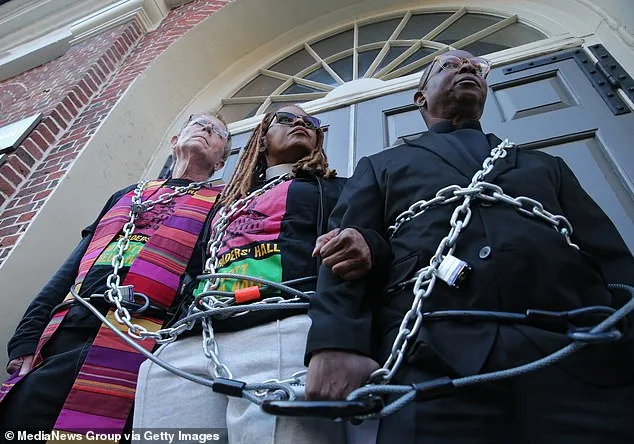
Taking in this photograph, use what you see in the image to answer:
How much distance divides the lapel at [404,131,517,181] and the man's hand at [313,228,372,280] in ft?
1.36

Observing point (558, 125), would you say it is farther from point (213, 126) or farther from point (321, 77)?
point (321, 77)

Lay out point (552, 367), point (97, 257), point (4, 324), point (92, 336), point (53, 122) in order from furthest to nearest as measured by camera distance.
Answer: point (53, 122)
point (4, 324)
point (97, 257)
point (92, 336)
point (552, 367)

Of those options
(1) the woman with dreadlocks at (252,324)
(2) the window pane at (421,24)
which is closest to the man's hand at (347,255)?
(1) the woman with dreadlocks at (252,324)

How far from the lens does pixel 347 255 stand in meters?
1.20

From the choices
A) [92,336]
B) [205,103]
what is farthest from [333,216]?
[205,103]

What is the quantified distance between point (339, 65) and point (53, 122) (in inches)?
101

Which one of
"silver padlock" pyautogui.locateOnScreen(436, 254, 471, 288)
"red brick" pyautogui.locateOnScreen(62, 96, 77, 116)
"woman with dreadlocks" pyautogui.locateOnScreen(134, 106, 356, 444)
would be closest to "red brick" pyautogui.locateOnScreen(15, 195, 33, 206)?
"red brick" pyautogui.locateOnScreen(62, 96, 77, 116)

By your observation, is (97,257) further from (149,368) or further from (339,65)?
(339,65)

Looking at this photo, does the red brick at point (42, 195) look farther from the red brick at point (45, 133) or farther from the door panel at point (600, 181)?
the door panel at point (600, 181)

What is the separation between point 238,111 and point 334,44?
1.26 metres

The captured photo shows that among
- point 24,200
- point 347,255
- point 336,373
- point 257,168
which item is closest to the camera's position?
point 336,373

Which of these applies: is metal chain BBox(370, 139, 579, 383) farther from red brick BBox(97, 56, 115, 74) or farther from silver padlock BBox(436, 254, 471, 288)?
red brick BBox(97, 56, 115, 74)

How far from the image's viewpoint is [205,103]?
15.4 ft

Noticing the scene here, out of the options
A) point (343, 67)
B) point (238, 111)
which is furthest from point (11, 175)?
point (343, 67)
